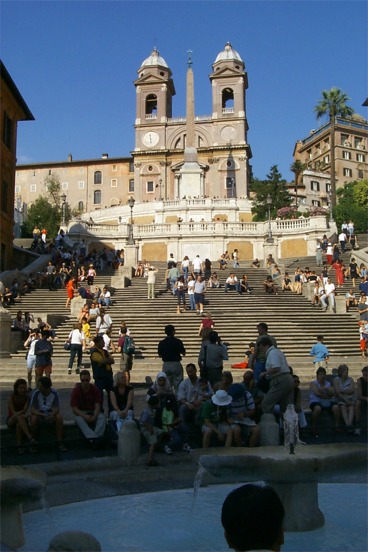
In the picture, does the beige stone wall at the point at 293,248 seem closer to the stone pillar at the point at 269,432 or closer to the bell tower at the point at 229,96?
the stone pillar at the point at 269,432

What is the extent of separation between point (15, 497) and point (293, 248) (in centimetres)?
3981

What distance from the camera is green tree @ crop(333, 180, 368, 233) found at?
208 feet

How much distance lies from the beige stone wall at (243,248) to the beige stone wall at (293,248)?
2.27 m

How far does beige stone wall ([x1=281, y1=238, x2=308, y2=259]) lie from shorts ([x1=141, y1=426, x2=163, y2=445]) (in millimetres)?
34612

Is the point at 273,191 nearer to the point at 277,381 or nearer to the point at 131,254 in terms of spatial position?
the point at 131,254

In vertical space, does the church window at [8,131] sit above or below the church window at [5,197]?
above

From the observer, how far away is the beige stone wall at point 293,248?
43.4 meters

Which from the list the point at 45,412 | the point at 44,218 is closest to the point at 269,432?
the point at 45,412

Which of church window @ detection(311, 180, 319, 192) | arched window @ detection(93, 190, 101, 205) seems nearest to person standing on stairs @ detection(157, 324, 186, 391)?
church window @ detection(311, 180, 319, 192)

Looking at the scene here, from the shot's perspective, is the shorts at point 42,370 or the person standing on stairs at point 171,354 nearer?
the person standing on stairs at point 171,354

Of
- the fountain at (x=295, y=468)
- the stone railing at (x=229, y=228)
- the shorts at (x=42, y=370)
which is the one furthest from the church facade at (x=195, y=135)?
the fountain at (x=295, y=468)

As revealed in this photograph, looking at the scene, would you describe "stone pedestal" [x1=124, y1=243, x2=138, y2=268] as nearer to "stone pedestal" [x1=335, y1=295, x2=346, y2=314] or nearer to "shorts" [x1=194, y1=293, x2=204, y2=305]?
"shorts" [x1=194, y1=293, x2=204, y2=305]

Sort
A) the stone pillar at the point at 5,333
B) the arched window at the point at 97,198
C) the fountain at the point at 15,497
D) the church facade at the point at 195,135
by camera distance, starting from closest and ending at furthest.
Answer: the fountain at the point at 15,497, the stone pillar at the point at 5,333, the church facade at the point at 195,135, the arched window at the point at 97,198

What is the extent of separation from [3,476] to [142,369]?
12637 mm
